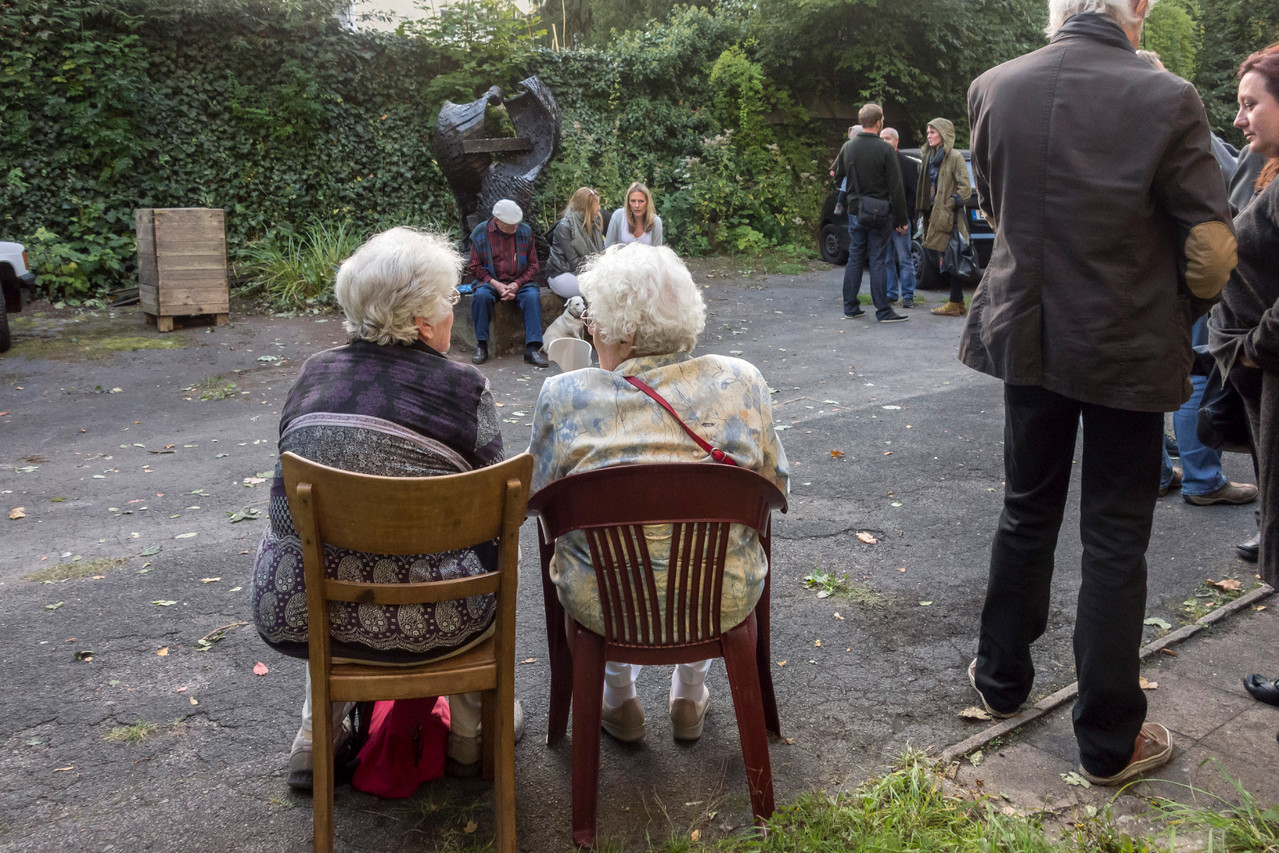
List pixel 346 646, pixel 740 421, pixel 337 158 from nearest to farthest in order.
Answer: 1. pixel 346 646
2. pixel 740 421
3. pixel 337 158

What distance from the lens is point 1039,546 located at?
9.59ft

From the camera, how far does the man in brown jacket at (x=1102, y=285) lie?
248 cm

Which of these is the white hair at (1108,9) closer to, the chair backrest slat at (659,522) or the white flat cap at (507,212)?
the chair backrest slat at (659,522)

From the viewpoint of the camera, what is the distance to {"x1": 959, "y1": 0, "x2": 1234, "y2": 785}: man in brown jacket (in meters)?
2.48

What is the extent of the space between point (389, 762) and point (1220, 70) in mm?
25284

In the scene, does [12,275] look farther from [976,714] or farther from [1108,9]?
[1108,9]

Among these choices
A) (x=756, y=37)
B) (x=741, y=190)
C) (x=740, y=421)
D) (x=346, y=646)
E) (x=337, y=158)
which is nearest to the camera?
(x=346, y=646)

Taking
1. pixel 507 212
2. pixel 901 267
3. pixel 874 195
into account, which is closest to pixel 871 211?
pixel 874 195

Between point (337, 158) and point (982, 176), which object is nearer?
point (982, 176)

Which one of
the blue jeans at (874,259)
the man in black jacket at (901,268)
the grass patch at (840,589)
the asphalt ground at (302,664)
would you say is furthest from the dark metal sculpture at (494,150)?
the grass patch at (840,589)

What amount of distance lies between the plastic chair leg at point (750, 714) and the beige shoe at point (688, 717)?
46 centimetres

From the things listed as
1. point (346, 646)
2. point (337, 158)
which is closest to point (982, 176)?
point (346, 646)

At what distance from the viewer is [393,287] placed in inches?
100

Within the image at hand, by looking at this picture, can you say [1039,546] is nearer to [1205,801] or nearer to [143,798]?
[1205,801]
